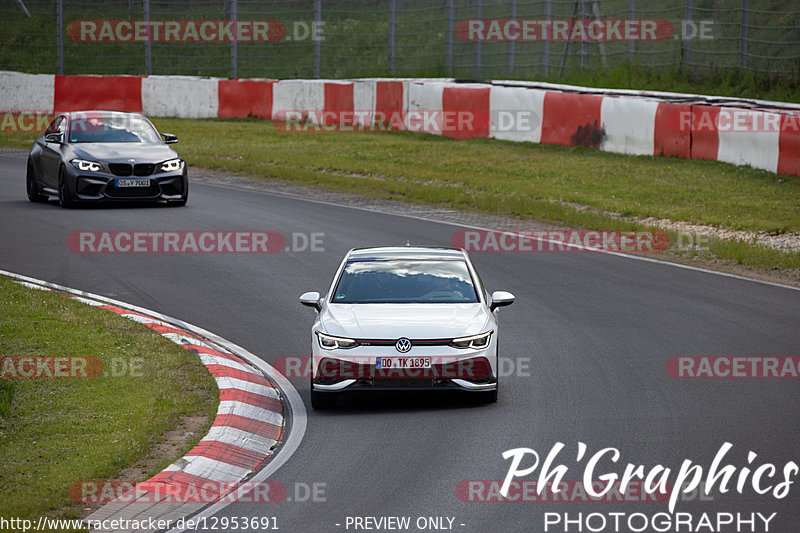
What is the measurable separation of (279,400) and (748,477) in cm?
425

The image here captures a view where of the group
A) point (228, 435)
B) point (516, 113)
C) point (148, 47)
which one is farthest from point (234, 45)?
point (228, 435)

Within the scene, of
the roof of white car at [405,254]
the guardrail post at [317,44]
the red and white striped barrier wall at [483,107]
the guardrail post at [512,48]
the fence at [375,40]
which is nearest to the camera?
the roof of white car at [405,254]

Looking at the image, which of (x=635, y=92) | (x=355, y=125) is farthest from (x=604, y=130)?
(x=355, y=125)

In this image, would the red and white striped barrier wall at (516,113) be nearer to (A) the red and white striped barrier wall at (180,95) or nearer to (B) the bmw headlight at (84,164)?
(A) the red and white striped barrier wall at (180,95)

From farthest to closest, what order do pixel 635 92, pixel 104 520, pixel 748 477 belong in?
pixel 635 92 < pixel 748 477 < pixel 104 520

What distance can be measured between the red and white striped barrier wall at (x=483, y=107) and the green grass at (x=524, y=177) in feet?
1.18

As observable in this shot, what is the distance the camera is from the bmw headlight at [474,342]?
9836 mm

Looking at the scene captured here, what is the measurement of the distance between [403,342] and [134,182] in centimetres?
1205

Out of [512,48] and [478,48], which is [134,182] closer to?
[512,48]

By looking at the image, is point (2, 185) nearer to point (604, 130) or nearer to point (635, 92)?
point (604, 130)

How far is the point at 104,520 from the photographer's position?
7078 mm

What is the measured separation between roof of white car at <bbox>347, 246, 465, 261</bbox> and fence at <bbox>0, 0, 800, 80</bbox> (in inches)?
792

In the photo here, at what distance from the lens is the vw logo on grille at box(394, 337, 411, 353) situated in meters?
9.73

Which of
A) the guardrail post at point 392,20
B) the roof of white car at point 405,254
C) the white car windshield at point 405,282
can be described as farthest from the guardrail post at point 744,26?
the white car windshield at point 405,282
